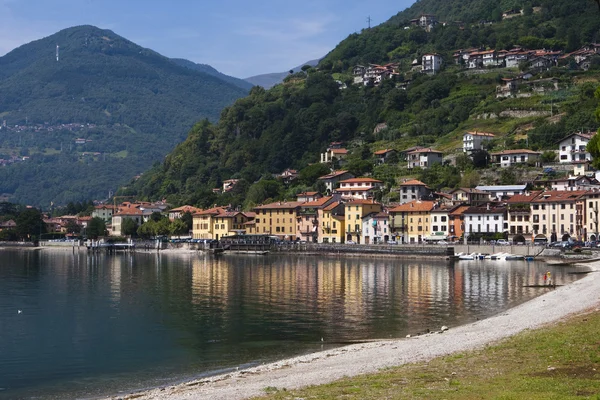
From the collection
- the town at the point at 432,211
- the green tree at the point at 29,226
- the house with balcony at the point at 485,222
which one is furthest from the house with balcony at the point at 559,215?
the green tree at the point at 29,226

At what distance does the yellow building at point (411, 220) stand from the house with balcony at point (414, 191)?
10.1 ft

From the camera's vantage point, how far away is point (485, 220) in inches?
3981

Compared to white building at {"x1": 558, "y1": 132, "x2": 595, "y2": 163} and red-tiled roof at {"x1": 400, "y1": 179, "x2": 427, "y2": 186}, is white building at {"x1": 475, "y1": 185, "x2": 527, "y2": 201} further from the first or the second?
white building at {"x1": 558, "y1": 132, "x2": 595, "y2": 163}

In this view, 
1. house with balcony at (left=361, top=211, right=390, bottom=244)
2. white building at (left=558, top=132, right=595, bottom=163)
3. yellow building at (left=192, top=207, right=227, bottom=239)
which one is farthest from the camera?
yellow building at (left=192, top=207, right=227, bottom=239)

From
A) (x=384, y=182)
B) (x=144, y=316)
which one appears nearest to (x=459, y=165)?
(x=384, y=182)

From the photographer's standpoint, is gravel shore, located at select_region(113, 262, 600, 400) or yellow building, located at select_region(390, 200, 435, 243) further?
yellow building, located at select_region(390, 200, 435, 243)

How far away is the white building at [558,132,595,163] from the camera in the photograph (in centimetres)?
10969

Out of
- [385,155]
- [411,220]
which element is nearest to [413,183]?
[411,220]

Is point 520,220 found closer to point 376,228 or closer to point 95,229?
point 376,228

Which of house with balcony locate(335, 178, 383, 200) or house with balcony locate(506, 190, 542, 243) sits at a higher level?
house with balcony locate(335, 178, 383, 200)

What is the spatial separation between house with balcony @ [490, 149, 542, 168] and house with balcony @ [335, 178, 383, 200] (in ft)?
62.8

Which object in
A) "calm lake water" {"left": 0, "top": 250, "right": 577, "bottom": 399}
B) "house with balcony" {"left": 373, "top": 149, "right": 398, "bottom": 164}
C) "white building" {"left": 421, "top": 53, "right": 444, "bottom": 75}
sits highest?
"white building" {"left": 421, "top": 53, "right": 444, "bottom": 75}

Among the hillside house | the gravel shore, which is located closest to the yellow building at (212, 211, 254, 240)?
the hillside house

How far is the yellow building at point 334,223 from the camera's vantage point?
119 m
